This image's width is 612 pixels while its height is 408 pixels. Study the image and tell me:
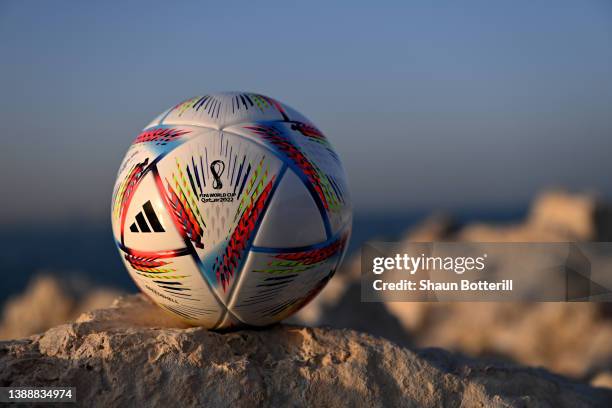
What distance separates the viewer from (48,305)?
10.6m

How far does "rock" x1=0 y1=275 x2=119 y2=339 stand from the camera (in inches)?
406

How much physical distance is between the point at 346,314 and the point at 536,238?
13.6 feet

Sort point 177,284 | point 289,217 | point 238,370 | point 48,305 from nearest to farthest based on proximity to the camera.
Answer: point 238,370
point 289,217
point 177,284
point 48,305

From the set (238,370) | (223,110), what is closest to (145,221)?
(223,110)

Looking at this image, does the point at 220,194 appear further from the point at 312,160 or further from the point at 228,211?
the point at 312,160

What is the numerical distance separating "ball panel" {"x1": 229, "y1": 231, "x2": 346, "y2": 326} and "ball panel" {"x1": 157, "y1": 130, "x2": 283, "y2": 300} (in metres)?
0.16

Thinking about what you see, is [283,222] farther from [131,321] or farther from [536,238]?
[536,238]

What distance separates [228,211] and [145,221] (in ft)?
2.31

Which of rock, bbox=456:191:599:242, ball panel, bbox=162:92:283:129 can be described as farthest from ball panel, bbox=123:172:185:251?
rock, bbox=456:191:599:242

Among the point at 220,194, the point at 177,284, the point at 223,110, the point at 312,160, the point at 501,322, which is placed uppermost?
the point at 223,110

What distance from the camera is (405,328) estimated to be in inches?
460

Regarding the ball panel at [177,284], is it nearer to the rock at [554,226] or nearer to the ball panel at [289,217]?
the ball panel at [289,217]

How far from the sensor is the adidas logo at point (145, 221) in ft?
14.4

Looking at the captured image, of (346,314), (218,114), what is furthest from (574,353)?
(218,114)
